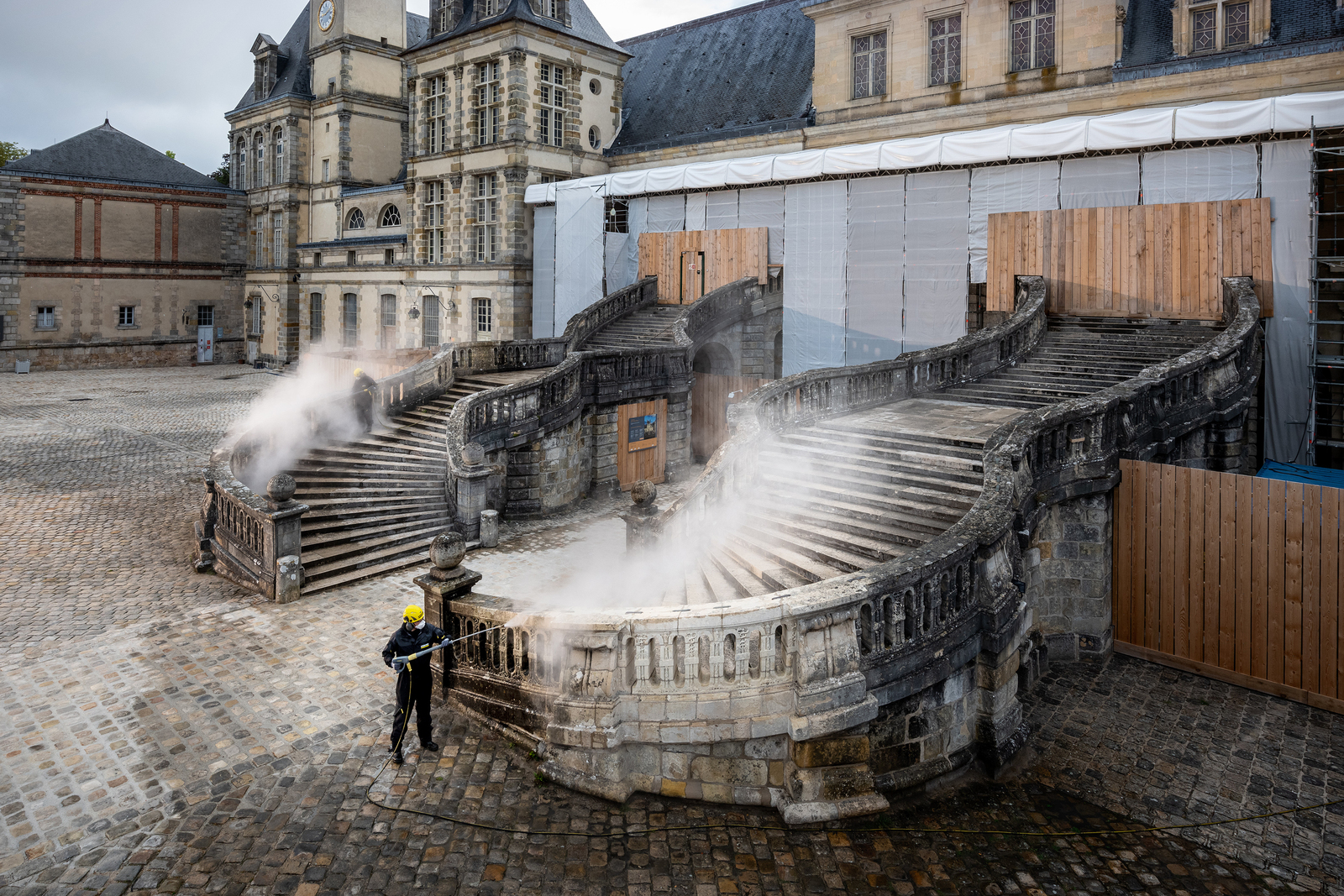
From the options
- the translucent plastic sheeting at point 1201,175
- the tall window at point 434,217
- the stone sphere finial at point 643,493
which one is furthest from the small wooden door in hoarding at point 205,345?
the translucent plastic sheeting at point 1201,175

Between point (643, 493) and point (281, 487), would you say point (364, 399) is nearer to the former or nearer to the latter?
point (281, 487)

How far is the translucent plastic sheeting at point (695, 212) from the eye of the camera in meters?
24.6

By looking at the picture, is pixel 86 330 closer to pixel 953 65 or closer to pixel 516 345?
pixel 516 345

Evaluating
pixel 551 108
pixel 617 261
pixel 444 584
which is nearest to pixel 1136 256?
pixel 617 261

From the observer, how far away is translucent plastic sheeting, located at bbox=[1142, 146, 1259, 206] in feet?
52.4

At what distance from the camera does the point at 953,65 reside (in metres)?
22.8

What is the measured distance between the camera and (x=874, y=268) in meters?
20.4

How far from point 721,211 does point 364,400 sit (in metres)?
11.5

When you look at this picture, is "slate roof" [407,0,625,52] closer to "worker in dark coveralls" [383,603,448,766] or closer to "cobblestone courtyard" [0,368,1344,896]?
"cobblestone courtyard" [0,368,1344,896]

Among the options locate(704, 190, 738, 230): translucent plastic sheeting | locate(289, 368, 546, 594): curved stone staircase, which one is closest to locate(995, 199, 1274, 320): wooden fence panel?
locate(704, 190, 738, 230): translucent plastic sheeting

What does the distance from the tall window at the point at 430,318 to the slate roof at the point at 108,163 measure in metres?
18.6

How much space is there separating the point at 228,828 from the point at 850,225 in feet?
58.9

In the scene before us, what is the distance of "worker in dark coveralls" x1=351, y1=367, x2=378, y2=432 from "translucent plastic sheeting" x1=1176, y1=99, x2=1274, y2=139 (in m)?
15.8

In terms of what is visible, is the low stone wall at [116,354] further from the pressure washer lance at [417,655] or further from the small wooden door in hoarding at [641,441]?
the pressure washer lance at [417,655]
